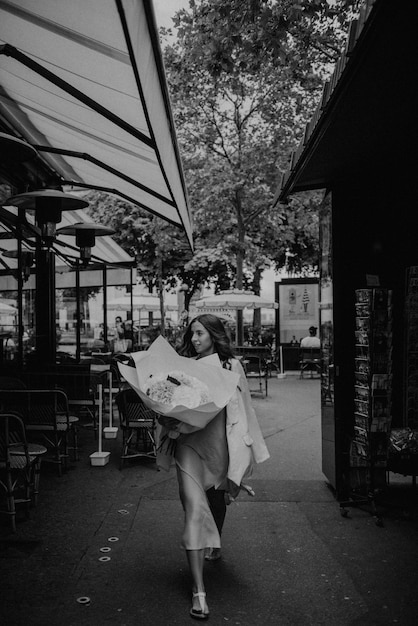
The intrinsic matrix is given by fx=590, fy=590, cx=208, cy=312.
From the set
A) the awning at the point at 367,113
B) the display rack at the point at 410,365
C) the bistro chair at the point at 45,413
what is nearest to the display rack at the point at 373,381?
the display rack at the point at 410,365

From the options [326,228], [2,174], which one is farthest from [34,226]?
[326,228]

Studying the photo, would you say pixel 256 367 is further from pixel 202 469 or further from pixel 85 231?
pixel 202 469

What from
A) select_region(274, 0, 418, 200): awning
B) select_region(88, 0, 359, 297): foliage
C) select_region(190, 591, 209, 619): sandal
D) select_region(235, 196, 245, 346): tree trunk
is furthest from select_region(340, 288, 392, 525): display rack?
select_region(235, 196, 245, 346): tree trunk

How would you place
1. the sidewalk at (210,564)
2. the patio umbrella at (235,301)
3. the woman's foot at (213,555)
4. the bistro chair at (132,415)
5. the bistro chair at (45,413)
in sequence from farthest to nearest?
the patio umbrella at (235,301) < the bistro chair at (132,415) < the bistro chair at (45,413) < the woman's foot at (213,555) < the sidewalk at (210,564)

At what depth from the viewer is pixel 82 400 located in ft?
25.7

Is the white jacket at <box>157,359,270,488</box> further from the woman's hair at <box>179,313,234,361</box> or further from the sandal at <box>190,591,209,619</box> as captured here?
the sandal at <box>190,591,209,619</box>

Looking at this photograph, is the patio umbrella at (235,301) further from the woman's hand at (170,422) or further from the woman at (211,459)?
the woman's hand at (170,422)

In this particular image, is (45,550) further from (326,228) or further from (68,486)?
(326,228)

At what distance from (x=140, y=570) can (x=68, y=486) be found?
2324 mm

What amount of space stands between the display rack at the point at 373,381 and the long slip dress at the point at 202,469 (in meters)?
1.89

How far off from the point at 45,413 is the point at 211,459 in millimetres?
3755

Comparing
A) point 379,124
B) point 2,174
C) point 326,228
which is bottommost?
point 326,228

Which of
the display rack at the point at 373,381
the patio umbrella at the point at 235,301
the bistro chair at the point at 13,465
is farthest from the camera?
the patio umbrella at the point at 235,301

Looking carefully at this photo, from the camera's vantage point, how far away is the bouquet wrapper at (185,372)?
345cm
